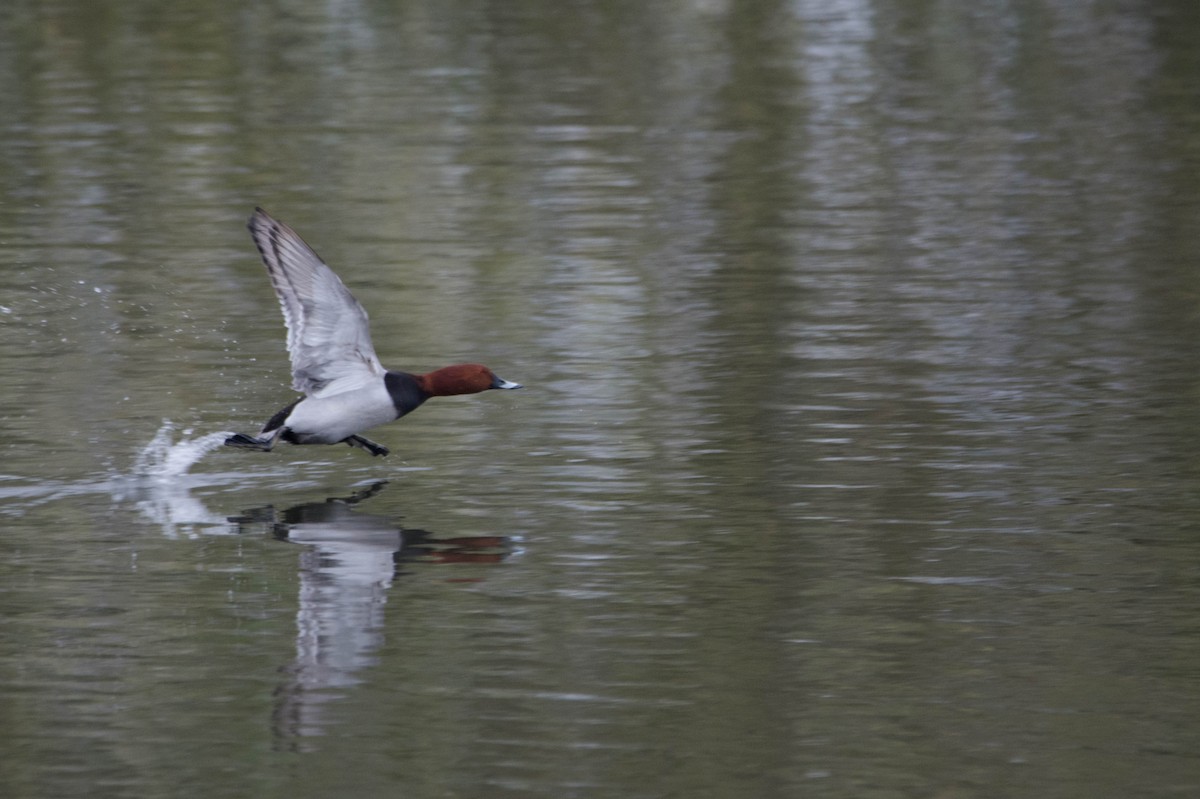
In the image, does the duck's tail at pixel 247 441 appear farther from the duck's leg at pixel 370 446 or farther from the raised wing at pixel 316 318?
the duck's leg at pixel 370 446

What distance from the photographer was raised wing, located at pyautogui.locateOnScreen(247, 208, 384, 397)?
9.95 metres

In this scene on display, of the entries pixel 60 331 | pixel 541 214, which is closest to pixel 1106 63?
pixel 541 214

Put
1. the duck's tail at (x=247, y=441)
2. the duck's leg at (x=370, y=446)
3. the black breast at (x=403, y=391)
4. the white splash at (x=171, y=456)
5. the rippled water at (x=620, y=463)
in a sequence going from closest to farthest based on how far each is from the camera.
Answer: the rippled water at (x=620, y=463) → the black breast at (x=403, y=391) → the duck's tail at (x=247, y=441) → the duck's leg at (x=370, y=446) → the white splash at (x=171, y=456)

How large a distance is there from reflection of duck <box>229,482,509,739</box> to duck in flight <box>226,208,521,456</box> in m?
0.39

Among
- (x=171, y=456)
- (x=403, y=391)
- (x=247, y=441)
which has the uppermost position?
(x=403, y=391)

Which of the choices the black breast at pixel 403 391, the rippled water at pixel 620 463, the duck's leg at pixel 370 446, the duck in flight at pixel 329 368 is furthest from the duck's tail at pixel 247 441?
the black breast at pixel 403 391

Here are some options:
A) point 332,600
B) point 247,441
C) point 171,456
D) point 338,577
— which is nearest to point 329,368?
point 247,441

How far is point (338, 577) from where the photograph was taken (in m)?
8.84

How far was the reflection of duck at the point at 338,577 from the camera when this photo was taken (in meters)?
7.42

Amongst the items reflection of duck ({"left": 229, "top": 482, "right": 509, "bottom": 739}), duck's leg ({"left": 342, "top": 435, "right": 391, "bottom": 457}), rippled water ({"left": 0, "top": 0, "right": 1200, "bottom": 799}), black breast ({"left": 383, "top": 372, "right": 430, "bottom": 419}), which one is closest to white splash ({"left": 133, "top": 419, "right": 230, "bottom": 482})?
rippled water ({"left": 0, "top": 0, "right": 1200, "bottom": 799})

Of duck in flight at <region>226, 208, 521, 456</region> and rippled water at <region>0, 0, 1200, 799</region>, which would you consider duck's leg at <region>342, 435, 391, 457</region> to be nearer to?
rippled water at <region>0, 0, 1200, 799</region>

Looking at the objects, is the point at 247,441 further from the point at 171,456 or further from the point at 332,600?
the point at 332,600

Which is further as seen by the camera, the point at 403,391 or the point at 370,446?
the point at 370,446

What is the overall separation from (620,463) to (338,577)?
2.23m
